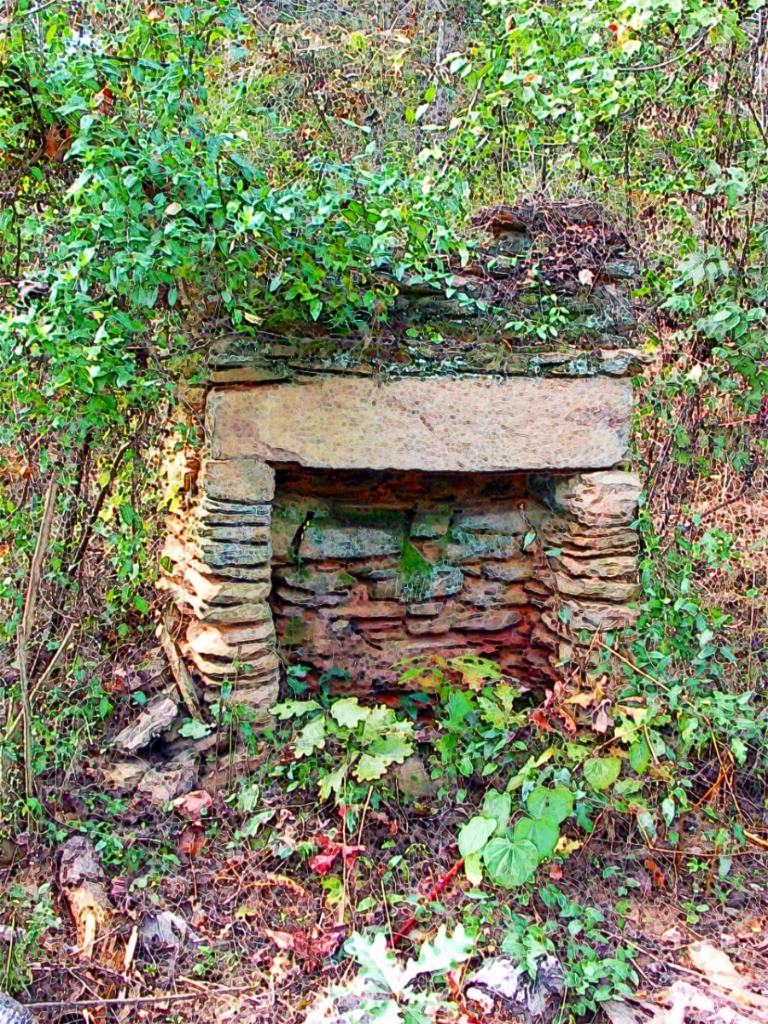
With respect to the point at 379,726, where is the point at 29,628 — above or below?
above

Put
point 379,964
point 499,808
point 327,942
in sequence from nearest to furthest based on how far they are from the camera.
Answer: point 379,964 < point 327,942 < point 499,808

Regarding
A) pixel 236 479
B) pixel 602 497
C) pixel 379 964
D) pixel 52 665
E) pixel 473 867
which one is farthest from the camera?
pixel 602 497

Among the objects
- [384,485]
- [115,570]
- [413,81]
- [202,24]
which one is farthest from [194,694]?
[413,81]

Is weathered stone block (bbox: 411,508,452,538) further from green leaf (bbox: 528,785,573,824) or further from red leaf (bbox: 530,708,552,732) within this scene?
green leaf (bbox: 528,785,573,824)

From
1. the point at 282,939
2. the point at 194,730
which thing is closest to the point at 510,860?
the point at 282,939

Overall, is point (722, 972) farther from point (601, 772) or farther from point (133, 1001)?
point (133, 1001)

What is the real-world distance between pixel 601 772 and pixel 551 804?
0.25m

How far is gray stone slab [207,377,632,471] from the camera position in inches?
111

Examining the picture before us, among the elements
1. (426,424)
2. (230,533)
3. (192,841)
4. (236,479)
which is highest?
(426,424)

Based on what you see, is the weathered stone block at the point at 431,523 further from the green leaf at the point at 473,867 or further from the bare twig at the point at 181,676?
the green leaf at the point at 473,867

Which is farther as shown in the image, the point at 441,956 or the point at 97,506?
the point at 97,506

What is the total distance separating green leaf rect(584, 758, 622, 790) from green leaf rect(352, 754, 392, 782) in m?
0.69

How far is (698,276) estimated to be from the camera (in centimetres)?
315

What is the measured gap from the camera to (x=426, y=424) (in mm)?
2969
